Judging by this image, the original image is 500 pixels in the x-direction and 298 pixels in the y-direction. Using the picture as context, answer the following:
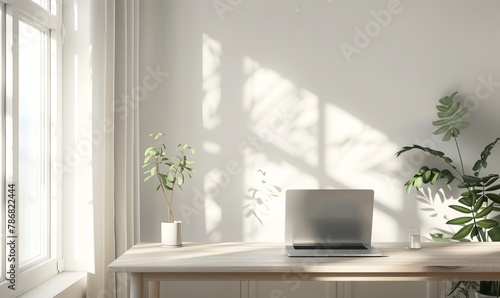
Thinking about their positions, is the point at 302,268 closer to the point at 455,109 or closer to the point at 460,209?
the point at 460,209

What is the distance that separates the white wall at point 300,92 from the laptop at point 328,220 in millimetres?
985

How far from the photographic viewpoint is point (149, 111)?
12.8ft

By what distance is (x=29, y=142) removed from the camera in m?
2.99

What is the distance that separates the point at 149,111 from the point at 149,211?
0.67 meters

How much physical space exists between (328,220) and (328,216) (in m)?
0.02

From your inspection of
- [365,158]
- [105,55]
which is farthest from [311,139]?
[105,55]

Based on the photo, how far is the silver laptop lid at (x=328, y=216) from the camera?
2.90 m

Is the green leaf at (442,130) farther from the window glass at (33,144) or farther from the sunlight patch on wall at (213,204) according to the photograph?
the window glass at (33,144)

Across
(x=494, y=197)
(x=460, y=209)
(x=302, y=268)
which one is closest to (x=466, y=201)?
(x=460, y=209)

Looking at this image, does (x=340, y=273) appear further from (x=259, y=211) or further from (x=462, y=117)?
(x=462, y=117)

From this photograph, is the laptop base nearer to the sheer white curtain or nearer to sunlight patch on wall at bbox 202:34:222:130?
the sheer white curtain

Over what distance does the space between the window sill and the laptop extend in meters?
1.15

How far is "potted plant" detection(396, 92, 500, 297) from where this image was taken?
3.62 metres

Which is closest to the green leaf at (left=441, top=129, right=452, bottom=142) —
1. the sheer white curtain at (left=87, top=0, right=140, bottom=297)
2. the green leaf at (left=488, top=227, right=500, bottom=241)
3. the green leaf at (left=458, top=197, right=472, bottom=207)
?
the green leaf at (left=458, top=197, right=472, bottom=207)
